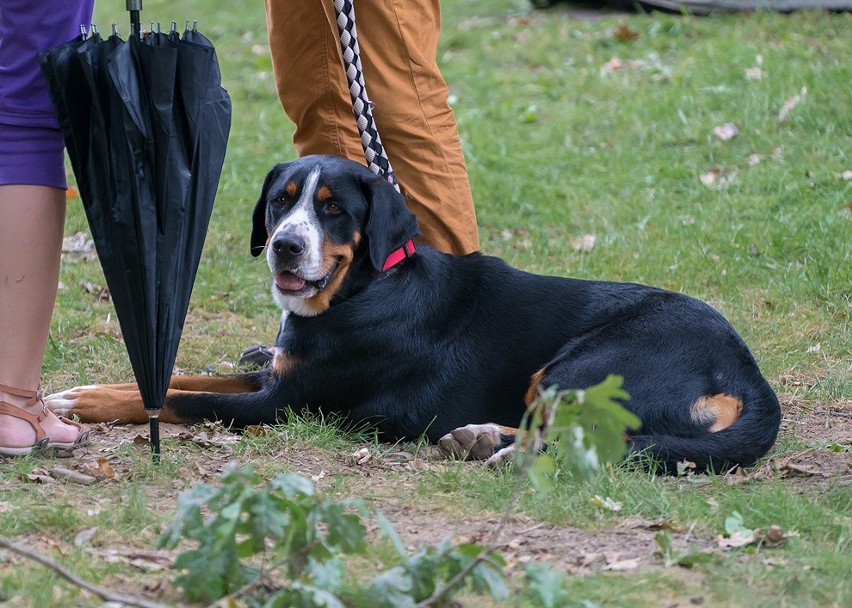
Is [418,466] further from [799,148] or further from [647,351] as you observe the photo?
[799,148]

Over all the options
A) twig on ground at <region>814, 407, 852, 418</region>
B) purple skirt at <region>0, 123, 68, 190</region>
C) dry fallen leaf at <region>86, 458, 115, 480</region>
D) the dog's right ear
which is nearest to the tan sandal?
dry fallen leaf at <region>86, 458, 115, 480</region>

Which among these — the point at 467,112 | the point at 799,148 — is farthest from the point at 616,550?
the point at 467,112

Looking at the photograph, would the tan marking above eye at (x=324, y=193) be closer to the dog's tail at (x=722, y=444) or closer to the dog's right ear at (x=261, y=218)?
the dog's right ear at (x=261, y=218)

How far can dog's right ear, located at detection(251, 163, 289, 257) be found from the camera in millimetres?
4145

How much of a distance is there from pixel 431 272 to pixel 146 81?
1369 millimetres

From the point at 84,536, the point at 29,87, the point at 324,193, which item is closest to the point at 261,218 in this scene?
the point at 324,193

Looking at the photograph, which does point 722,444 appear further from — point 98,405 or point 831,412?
point 98,405

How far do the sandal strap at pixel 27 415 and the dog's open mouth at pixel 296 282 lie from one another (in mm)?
877

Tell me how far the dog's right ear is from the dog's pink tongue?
35 centimetres

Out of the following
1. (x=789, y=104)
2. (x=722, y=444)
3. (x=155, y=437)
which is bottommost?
(x=722, y=444)

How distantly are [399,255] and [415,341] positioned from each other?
0.31 metres

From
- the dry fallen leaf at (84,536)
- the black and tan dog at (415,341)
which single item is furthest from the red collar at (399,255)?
the dry fallen leaf at (84,536)

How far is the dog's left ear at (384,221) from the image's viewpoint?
3.93 metres

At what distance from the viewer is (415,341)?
4023 mm
